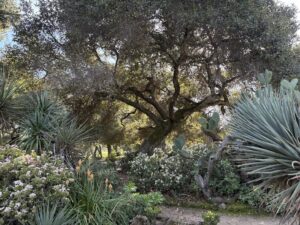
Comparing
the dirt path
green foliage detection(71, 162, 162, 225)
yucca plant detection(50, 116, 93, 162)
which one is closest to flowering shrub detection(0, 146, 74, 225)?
green foliage detection(71, 162, 162, 225)

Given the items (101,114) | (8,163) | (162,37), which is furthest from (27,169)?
(101,114)

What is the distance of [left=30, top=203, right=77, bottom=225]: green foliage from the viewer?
407 centimetres

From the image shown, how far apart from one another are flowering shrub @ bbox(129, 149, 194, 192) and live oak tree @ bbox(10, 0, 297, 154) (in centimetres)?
254

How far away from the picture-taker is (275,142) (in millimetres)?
4418

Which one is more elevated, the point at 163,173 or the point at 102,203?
the point at 163,173

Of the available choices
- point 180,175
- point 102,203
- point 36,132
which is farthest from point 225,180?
point 36,132

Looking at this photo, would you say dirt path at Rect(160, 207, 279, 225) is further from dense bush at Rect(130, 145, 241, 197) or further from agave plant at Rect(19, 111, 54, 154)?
agave plant at Rect(19, 111, 54, 154)

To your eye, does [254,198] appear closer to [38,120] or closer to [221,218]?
[221,218]

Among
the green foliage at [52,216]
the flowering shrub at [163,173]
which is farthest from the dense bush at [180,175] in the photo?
the green foliage at [52,216]

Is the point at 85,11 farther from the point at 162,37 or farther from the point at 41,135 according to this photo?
the point at 41,135

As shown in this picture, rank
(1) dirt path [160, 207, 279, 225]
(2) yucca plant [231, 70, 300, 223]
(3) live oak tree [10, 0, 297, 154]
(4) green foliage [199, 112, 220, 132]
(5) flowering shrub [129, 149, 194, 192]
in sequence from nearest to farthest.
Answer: (2) yucca plant [231, 70, 300, 223]
(1) dirt path [160, 207, 279, 225]
(4) green foliage [199, 112, 220, 132]
(5) flowering shrub [129, 149, 194, 192]
(3) live oak tree [10, 0, 297, 154]

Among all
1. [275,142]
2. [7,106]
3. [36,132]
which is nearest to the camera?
[275,142]

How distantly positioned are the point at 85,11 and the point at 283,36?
17.1ft

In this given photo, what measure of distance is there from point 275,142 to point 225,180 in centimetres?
337
